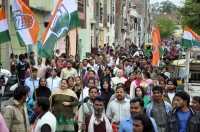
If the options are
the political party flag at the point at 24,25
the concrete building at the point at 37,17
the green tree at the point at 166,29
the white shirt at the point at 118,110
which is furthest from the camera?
the green tree at the point at 166,29

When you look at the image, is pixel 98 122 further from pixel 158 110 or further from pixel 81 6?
pixel 81 6

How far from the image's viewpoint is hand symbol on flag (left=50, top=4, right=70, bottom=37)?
9.33 m

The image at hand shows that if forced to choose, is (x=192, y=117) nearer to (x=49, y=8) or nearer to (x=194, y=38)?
(x=194, y=38)

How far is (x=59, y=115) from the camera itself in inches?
402

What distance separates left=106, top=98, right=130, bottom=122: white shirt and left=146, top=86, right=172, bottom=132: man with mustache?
→ 400 millimetres

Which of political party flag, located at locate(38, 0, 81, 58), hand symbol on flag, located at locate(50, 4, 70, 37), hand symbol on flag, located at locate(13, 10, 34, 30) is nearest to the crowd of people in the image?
political party flag, located at locate(38, 0, 81, 58)

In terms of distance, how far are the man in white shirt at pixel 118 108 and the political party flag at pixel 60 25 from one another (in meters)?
1.42

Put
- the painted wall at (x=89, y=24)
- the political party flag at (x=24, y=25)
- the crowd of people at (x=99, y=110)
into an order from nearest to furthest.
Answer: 1. the crowd of people at (x=99, y=110)
2. the political party flag at (x=24, y=25)
3. the painted wall at (x=89, y=24)

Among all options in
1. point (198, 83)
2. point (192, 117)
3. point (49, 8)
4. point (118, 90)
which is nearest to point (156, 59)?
point (198, 83)

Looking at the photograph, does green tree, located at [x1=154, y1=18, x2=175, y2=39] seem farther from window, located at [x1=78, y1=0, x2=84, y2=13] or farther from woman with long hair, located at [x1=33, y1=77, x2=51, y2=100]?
woman with long hair, located at [x1=33, y1=77, x2=51, y2=100]

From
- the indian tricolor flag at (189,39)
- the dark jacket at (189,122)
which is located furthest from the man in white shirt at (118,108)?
the indian tricolor flag at (189,39)

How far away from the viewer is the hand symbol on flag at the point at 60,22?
Result: 9.33 metres

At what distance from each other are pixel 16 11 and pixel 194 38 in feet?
25.7

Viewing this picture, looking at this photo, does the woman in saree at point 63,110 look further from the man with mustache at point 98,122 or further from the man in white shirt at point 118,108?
the man with mustache at point 98,122
